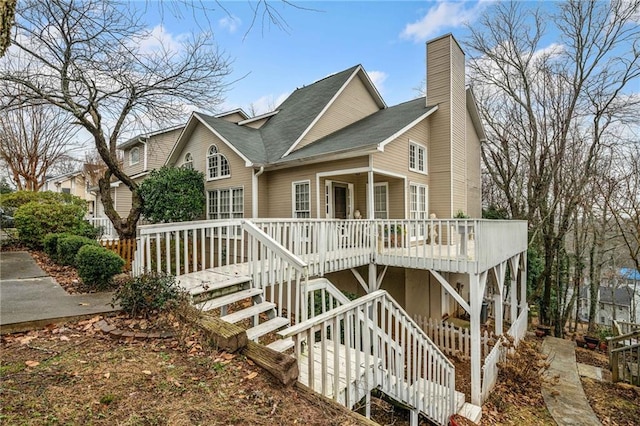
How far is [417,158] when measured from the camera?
11766 millimetres

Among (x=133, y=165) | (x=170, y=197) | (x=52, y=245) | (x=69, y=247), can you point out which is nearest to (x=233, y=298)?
(x=69, y=247)

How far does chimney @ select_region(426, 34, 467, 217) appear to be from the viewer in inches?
477

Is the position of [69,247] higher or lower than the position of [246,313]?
higher

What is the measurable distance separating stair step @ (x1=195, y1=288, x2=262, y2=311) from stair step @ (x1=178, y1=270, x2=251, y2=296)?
0.52 ft

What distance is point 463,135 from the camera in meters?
13.1

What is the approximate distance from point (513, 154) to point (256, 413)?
19.2 meters

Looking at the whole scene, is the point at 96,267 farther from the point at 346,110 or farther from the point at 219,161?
the point at 346,110

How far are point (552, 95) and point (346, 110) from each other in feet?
33.9

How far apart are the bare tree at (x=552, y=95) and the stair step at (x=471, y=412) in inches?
427

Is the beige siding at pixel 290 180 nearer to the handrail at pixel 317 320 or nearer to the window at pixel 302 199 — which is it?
the window at pixel 302 199

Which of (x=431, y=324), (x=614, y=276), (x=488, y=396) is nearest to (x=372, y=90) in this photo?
Result: (x=431, y=324)

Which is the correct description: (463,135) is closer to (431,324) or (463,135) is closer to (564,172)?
(564,172)

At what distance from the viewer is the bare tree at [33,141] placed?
623 inches

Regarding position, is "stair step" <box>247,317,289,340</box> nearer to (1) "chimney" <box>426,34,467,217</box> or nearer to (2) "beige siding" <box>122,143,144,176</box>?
(1) "chimney" <box>426,34,467,217</box>
